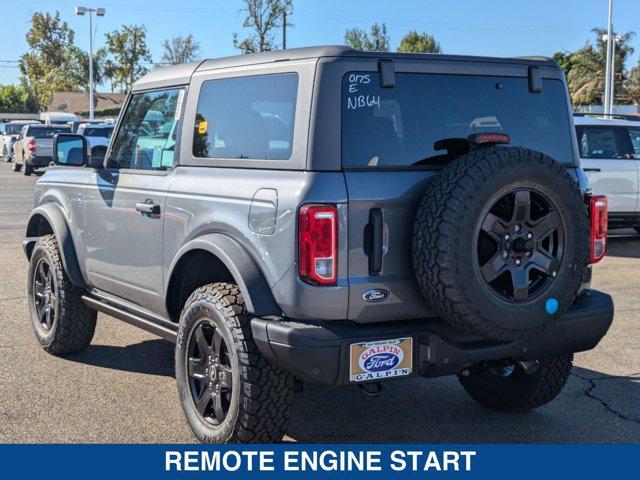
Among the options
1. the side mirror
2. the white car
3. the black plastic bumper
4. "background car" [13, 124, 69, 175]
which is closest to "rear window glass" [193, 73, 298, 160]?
the black plastic bumper

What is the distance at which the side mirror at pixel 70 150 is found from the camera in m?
5.59

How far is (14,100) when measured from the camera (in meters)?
99.5

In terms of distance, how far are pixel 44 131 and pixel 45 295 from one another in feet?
78.7

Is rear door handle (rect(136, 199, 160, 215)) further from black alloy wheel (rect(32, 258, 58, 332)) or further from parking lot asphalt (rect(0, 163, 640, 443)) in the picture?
black alloy wheel (rect(32, 258, 58, 332))

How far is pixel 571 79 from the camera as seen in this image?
61.6 meters

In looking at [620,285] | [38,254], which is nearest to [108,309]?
[38,254]

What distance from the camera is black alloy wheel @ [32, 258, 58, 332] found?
600 centimetres

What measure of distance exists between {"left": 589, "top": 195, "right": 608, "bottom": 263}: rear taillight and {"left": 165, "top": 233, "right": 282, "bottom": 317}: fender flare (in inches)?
68.0

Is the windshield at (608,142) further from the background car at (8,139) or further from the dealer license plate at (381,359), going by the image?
the background car at (8,139)

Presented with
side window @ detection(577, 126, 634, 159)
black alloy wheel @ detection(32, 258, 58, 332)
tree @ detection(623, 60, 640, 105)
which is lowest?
black alloy wheel @ detection(32, 258, 58, 332)

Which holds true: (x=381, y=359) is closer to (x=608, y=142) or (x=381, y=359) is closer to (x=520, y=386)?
(x=520, y=386)

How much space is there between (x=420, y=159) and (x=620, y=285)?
572 cm

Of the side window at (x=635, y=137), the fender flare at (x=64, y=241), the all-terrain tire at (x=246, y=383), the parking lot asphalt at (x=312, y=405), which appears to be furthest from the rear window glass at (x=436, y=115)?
the side window at (x=635, y=137)

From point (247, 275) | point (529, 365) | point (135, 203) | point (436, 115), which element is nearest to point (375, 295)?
point (247, 275)
